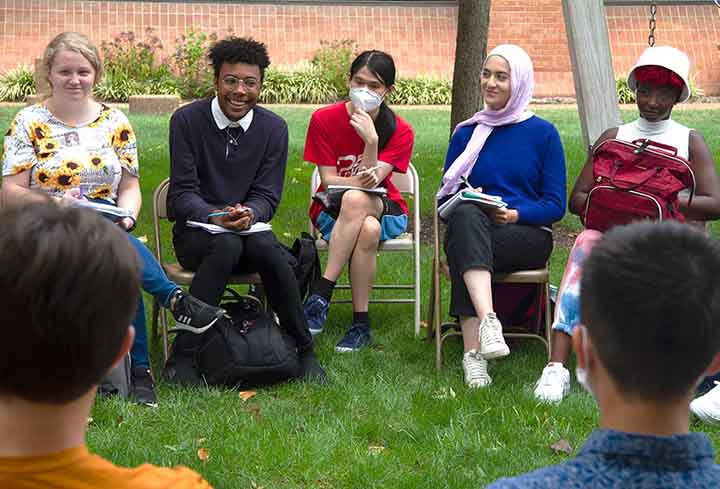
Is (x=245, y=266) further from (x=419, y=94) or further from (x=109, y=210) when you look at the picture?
(x=419, y=94)

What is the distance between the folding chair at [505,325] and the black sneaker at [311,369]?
60cm

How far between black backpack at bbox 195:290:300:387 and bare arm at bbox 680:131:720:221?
2.01 m

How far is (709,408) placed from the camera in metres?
4.78

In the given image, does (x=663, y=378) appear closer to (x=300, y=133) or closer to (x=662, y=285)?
(x=662, y=285)

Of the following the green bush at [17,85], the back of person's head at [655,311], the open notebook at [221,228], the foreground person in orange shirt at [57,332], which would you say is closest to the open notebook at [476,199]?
the open notebook at [221,228]

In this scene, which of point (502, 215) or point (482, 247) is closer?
point (482, 247)

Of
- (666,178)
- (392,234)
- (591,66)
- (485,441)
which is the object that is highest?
(591,66)

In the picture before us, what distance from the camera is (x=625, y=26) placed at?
2295cm

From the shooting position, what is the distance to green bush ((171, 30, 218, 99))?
19.0 meters

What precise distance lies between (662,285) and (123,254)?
81 centimetres

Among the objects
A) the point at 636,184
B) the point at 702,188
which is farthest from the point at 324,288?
the point at 702,188

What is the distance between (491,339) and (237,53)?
6.18 ft

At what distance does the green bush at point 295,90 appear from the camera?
19.4 metres

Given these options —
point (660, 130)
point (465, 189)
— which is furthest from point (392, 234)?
point (660, 130)
